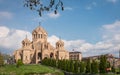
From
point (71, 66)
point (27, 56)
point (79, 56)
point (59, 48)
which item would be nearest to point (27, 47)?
point (27, 56)

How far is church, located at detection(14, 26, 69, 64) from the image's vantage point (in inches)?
3974

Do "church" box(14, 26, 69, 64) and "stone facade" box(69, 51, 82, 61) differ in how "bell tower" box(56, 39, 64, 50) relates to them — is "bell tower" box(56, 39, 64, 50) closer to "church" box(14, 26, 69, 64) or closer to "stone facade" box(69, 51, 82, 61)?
"church" box(14, 26, 69, 64)

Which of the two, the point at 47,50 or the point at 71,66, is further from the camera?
the point at 47,50

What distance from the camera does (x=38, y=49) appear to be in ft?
334

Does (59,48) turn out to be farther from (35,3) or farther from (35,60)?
(35,3)

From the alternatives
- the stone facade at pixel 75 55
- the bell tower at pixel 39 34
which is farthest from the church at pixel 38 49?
the stone facade at pixel 75 55

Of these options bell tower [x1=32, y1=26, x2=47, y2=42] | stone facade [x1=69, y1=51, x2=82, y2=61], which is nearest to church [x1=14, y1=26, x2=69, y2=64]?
bell tower [x1=32, y1=26, x2=47, y2=42]

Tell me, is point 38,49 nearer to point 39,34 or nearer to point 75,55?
point 39,34

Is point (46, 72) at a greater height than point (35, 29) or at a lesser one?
lesser

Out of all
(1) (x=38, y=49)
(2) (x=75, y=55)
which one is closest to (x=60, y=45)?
(1) (x=38, y=49)

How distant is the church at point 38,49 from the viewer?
100938mm

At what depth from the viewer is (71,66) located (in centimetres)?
6812

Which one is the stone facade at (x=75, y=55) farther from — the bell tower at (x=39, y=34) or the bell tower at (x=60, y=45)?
the bell tower at (x=39, y=34)

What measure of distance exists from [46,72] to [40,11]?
2217 inches
